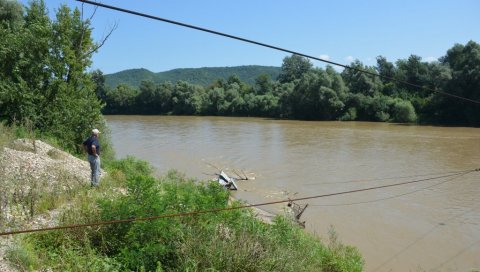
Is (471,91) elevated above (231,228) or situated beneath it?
elevated above

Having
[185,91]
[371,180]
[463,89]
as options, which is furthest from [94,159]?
[185,91]

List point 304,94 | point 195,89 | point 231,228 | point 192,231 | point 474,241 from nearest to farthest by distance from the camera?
point 192,231
point 231,228
point 474,241
point 304,94
point 195,89

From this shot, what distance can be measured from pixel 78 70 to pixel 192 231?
47.6 ft

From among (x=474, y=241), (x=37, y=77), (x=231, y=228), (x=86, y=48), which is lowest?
(x=474, y=241)

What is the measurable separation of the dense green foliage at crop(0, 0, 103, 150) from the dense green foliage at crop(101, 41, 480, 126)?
137 ft

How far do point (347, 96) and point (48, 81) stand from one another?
4829 cm

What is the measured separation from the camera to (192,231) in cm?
617

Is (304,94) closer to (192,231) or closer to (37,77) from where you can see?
(37,77)

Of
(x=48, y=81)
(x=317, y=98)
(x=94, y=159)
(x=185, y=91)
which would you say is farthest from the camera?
(x=185, y=91)

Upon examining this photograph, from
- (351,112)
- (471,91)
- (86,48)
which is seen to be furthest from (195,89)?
(86,48)

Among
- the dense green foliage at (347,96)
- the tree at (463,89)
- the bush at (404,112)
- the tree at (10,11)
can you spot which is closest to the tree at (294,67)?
the dense green foliage at (347,96)

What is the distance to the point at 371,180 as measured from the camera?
19.8 meters

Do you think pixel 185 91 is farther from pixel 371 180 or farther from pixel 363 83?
pixel 371 180

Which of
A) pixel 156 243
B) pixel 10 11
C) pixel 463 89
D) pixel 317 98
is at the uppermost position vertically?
pixel 10 11
